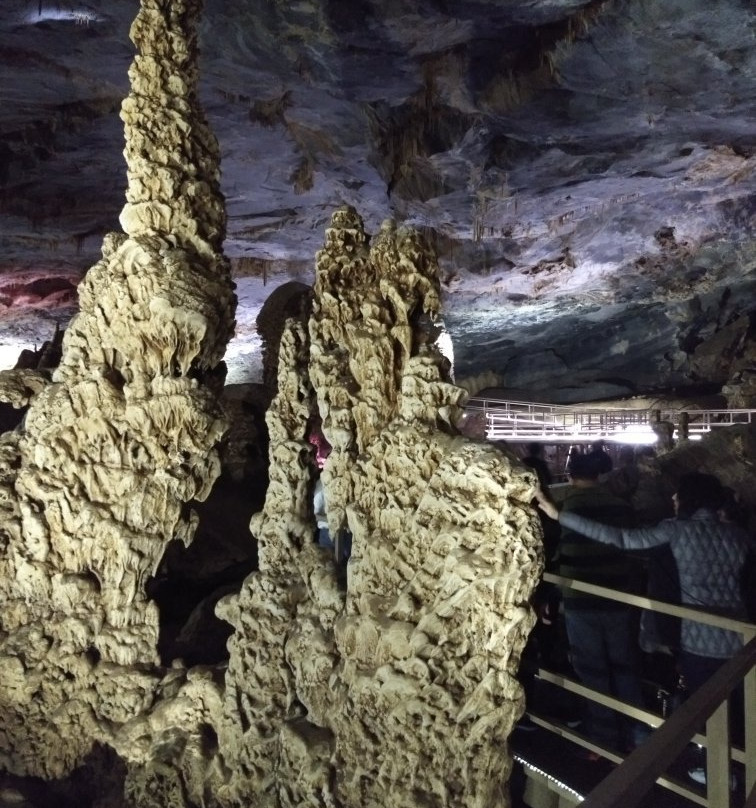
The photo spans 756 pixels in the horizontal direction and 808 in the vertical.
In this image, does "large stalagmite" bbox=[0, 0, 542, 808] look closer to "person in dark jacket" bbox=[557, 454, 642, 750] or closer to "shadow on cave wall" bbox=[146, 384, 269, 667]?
"shadow on cave wall" bbox=[146, 384, 269, 667]

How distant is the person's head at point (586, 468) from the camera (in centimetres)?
339

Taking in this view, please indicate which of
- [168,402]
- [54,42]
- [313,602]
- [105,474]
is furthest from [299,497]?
[54,42]

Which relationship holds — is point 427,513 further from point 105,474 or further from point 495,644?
point 105,474

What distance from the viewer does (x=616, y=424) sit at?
13242mm

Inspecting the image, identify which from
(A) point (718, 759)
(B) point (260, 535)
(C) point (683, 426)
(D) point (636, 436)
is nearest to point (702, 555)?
(A) point (718, 759)

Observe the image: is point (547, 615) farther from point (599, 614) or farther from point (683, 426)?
point (683, 426)

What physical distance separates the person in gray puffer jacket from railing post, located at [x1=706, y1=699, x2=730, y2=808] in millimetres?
1403

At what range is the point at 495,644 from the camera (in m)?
2.29

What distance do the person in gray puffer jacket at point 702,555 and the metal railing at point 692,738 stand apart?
0.58 metres

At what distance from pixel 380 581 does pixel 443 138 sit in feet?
20.9

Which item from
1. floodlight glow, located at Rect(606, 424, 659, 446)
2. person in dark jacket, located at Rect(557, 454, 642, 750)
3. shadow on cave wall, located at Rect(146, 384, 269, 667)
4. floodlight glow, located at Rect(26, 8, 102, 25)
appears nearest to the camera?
person in dark jacket, located at Rect(557, 454, 642, 750)

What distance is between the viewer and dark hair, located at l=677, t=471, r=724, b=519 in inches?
122

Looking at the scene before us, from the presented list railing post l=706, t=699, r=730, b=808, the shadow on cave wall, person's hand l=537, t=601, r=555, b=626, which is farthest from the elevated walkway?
railing post l=706, t=699, r=730, b=808

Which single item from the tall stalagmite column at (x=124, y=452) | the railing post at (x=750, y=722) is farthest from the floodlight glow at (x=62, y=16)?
the railing post at (x=750, y=722)
